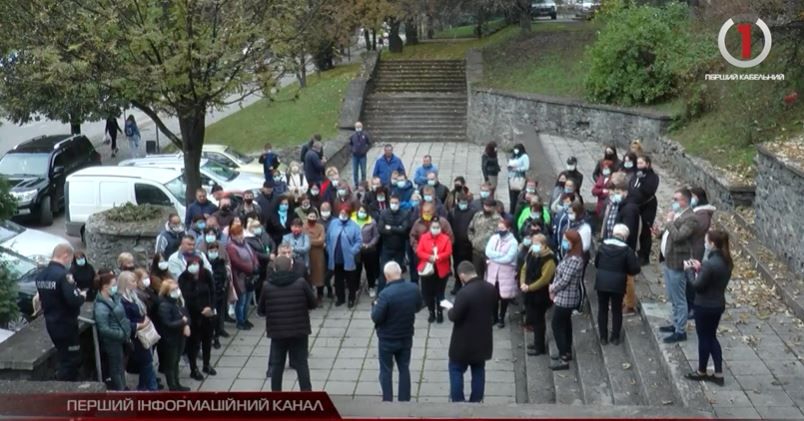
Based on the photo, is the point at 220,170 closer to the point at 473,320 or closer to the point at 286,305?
the point at 286,305

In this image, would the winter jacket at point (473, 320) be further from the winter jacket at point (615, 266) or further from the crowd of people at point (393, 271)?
the winter jacket at point (615, 266)

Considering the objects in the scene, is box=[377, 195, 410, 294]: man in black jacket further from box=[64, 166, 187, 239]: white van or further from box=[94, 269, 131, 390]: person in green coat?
box=[64, 166, 187, 239]: white van

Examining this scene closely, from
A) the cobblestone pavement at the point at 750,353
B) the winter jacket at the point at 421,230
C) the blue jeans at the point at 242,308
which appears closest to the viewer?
the cobblestone pavement at the point at 750,353

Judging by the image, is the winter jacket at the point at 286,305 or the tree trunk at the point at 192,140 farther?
the tree trunk at the point at 192,140

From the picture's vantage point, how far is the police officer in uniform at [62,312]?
10000mm

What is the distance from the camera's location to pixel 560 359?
37.7 feet

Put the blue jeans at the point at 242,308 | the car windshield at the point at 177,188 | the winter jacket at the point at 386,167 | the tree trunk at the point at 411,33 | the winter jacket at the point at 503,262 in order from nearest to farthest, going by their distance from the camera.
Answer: the winter jacket at the point at 503,262
the blue jeans at the point at 242,308
the winter jacket at the point at 386,167
the car windshield at the point at 177,188
the tree trunk at the point at 411,33


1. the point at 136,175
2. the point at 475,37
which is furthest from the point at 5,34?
the point at 475,37

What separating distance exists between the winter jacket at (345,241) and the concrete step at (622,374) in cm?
361

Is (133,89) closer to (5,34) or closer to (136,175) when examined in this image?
(5,34)

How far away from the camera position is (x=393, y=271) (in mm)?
10250

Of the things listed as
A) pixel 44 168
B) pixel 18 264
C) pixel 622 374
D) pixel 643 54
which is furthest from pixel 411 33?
pixel 622 374

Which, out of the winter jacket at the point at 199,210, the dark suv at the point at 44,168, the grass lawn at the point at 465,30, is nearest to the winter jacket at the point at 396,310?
the winter jacket at the point at 199,210

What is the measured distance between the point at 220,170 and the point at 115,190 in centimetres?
297
